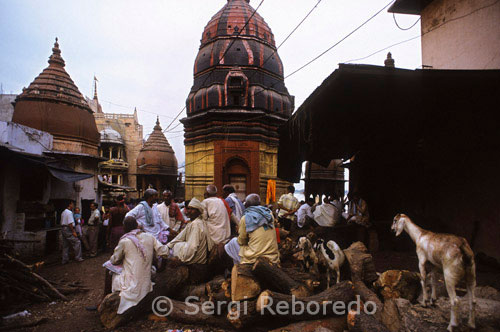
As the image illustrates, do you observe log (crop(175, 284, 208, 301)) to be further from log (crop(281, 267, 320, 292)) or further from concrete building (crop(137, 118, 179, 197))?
concrete building (crop(137, 118, 179, 197))

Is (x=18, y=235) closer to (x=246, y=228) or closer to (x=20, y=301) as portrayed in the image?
(x=20, y=301)

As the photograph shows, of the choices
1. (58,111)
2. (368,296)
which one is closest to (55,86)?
(58,111)

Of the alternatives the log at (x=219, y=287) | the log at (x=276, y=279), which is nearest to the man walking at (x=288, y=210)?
the log at (x=219, y=287)

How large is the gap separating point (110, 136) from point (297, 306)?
3643 centimetres

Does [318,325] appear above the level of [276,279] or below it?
below

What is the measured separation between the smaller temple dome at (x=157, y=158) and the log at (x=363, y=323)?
1212 inches

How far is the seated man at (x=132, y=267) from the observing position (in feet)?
15.0

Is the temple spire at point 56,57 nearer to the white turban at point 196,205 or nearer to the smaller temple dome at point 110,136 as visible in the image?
the white turban at point 196,205

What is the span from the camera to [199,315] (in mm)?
4570

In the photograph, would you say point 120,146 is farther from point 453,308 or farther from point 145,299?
point 453,308

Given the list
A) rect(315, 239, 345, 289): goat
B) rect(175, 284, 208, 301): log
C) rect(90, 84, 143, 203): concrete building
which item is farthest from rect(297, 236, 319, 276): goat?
rect(90, 84, 143, 203): concrete building

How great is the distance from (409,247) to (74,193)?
43.1 feet

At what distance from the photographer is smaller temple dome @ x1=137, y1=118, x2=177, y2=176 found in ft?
106

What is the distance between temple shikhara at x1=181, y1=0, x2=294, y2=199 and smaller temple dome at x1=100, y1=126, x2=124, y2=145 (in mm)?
17035
